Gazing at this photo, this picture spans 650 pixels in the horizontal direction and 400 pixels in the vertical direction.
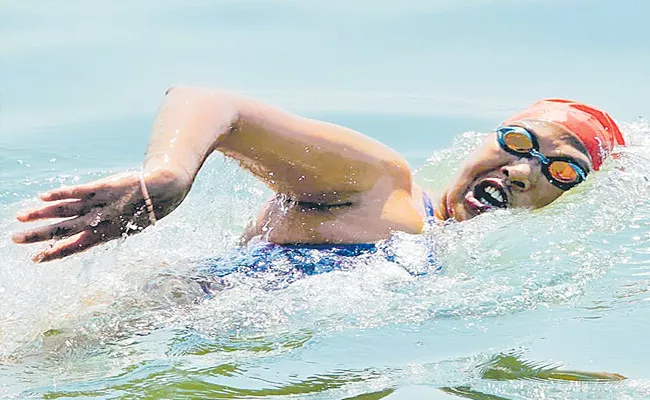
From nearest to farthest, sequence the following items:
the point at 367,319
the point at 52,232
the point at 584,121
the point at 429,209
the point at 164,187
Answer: the point at 52,232 → the point at 164,187 → the point at 367,319 → the point at 429,209 → the point at 584,121

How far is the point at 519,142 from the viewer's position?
4.04m

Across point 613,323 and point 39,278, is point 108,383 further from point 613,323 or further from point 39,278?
point 613,323

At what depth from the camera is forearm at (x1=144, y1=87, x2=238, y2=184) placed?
9.49 ft

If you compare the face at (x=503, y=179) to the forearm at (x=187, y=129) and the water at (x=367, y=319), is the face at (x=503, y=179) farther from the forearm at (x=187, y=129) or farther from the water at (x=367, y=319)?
the forearm at (x=187, y=129)

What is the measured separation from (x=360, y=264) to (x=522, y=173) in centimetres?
76

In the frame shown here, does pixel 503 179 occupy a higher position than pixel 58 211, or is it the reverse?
pixel 503 179

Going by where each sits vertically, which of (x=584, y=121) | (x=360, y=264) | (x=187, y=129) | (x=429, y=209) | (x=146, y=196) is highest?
(x=584, y=121)

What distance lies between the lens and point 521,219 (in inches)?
160

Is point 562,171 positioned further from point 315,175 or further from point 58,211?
point 58,211

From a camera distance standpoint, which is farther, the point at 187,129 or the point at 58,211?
the point at 187,129

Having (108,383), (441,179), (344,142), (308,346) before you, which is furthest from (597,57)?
(108,383)

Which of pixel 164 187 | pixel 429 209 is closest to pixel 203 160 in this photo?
pixel 164 187

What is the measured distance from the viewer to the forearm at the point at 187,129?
9.49ft

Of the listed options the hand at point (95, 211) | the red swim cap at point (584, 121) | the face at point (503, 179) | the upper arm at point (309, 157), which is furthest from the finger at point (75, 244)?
the red swim cap at point (584, 121)
